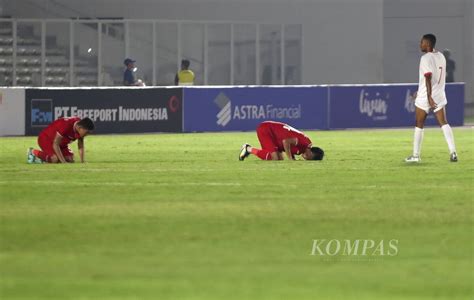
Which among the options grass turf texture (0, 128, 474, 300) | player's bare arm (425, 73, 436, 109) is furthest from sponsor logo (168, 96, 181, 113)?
player's bare arm (425, 73, 436, 109)

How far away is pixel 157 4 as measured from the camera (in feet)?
163

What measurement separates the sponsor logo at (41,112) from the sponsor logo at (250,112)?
4.86 m

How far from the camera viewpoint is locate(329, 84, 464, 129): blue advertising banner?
39.2 metres

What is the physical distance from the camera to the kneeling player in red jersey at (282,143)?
2298cm

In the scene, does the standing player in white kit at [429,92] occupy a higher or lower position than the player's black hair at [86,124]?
higher

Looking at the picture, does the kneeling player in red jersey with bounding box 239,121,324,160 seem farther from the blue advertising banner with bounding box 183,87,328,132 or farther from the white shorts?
the blue advertising banner with bounding box 183,87,328,132

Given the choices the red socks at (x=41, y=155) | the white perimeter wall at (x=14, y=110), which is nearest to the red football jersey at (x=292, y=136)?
the red socks at (x=41, y=155)

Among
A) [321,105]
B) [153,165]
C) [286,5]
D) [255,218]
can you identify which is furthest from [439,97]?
[286,5]

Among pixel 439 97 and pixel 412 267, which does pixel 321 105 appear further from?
pixel 412 267

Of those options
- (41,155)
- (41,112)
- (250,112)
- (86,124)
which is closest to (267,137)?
(86,124)

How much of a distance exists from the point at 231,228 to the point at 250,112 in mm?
24003

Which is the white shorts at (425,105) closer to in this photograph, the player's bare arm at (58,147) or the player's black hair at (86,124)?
the player's black hair at (86,124)

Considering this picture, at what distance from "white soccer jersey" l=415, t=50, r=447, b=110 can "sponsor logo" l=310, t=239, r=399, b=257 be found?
33.6 feet

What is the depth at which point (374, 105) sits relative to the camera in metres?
40.2
